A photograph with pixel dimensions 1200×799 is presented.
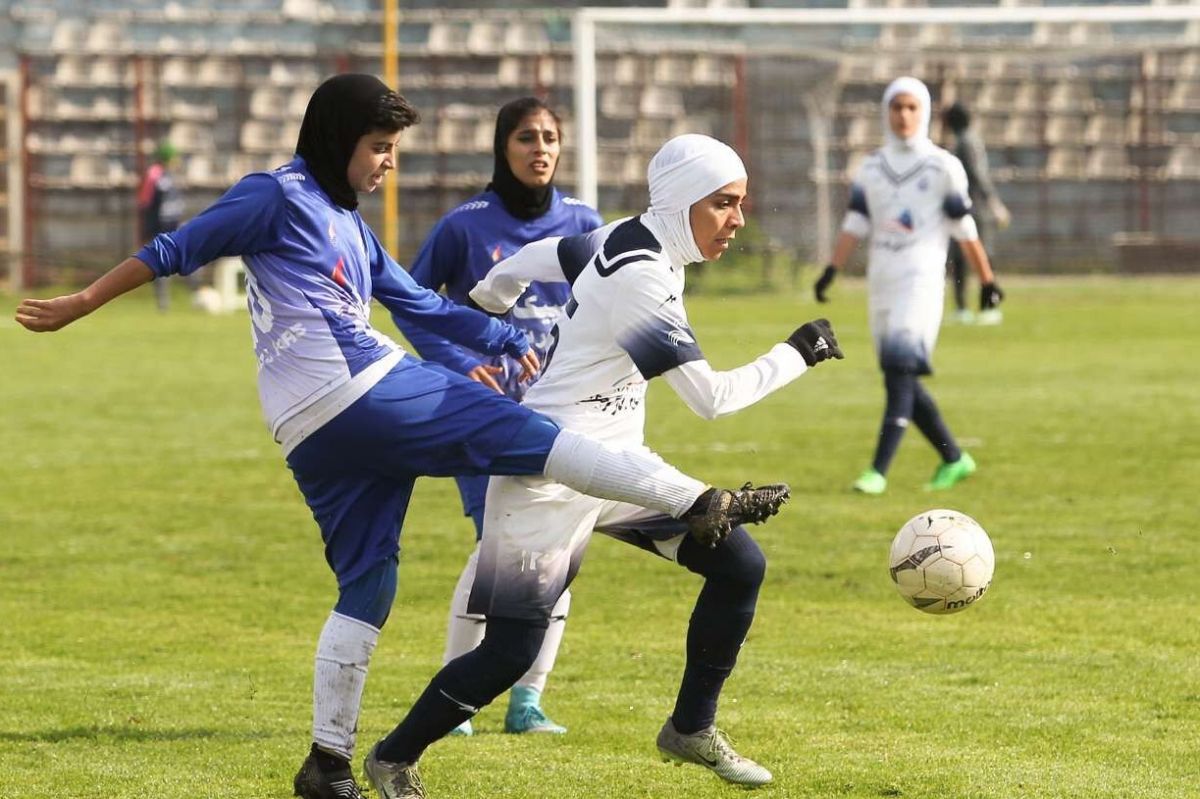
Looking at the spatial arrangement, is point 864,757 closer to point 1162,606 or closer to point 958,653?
point 958,653

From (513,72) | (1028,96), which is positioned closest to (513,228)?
(1028,96)

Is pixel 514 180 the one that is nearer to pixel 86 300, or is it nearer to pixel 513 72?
pixel 86 300

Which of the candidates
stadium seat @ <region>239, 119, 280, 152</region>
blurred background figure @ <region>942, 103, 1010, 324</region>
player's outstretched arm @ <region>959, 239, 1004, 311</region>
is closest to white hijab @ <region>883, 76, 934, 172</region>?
player's outstretched arm @ <region>959, 239, 1004, 311</region>

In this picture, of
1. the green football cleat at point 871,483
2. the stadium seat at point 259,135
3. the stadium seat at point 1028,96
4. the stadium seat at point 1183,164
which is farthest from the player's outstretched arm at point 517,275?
the stadium seat at point 259,135

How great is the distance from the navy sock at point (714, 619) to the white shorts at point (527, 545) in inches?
7.9

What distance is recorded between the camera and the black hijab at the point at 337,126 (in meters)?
5.22

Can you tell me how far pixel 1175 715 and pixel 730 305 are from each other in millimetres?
21330

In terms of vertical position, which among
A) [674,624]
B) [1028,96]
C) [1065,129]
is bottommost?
[674,624]

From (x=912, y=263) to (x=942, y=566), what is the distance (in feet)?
19.5

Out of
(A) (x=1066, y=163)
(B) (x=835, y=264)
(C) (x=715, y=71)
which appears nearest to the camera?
(B) (x=835, y=264)

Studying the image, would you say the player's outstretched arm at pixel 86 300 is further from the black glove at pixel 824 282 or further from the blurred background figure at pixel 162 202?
the blurred background figure at pixel 162 202

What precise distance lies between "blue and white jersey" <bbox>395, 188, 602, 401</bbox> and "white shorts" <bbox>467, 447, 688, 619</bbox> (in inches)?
63.5

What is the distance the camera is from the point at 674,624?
26.2 ft

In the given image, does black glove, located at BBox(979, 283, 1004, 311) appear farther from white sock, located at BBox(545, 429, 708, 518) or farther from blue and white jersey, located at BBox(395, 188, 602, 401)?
white sock, located at BBox(545, 429, 708, 518)
